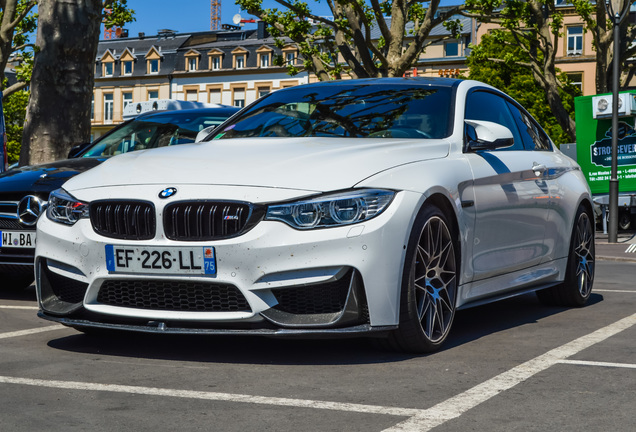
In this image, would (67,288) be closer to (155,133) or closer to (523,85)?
(155,133)

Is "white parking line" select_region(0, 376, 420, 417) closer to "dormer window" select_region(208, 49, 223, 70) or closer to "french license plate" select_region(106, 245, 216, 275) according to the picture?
"french license plate" select_region(106, 245, 216, 275)

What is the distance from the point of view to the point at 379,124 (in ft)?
19.7

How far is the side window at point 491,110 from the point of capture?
6.43 metres

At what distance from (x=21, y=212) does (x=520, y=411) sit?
4681 millimetres

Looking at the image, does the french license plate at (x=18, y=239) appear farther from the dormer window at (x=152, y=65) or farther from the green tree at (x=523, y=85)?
the dormer window at (x=152, y=65)

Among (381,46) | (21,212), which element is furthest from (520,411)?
(381,46)

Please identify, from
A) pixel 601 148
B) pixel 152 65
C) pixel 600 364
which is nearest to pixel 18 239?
pixel 600 364

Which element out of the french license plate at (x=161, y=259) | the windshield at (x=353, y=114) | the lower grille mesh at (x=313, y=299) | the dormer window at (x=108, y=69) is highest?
the dormer window at (x=108, y=69)

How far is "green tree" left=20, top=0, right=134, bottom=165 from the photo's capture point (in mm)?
14539

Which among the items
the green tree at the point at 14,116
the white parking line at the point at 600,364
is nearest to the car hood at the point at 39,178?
the white parking line at the point at 600,364

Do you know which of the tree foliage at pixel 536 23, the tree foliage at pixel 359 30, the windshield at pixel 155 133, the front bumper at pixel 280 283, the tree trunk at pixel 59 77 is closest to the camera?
the front bumper at pixel 280 283

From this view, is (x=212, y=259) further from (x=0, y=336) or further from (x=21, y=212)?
(x=21, y=212)

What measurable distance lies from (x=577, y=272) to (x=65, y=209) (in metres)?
3.83

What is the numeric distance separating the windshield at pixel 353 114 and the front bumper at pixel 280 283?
1.01 meters
